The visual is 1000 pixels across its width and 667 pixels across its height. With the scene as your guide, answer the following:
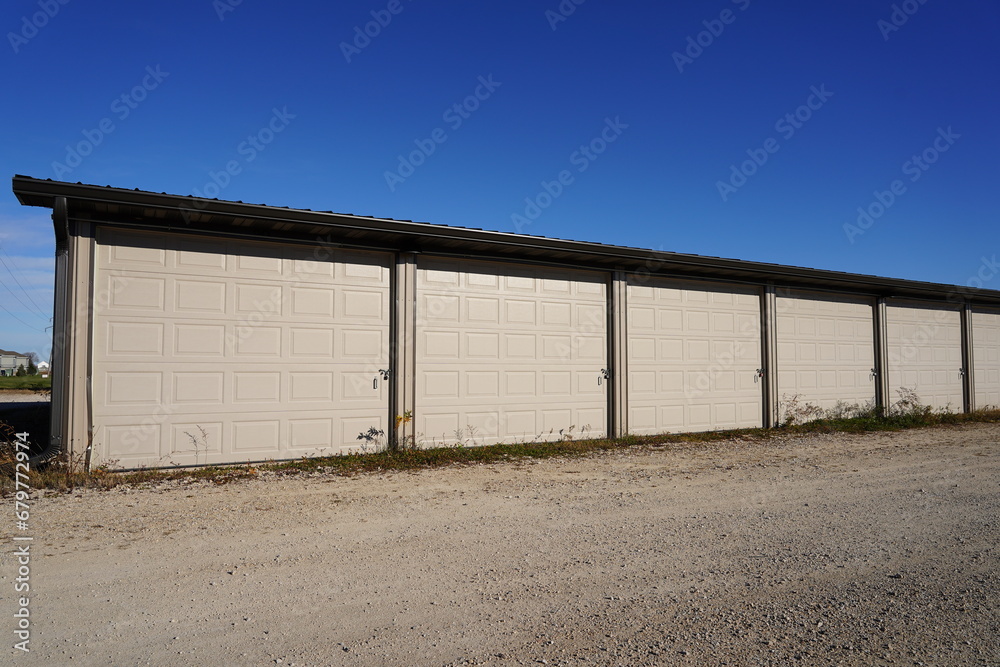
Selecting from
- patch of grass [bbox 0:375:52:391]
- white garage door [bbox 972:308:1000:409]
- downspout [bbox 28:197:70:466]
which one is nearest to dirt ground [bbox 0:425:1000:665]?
downspout [bbox 28:197:70:466]

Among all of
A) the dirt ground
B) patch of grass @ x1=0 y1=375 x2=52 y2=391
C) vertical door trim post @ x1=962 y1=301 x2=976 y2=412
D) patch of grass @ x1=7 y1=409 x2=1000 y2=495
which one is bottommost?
the dirt ground

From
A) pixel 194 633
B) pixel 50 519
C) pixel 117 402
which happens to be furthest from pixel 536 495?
pixel 117 402

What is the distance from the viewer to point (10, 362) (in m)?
60.2

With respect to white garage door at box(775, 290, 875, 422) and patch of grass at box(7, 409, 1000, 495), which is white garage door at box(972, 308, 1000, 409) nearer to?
white garage door at box(775, 290, 875, 422)

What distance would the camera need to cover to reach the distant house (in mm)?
58294

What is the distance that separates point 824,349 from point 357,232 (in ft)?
35.8

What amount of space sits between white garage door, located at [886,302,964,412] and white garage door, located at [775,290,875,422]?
0.87m

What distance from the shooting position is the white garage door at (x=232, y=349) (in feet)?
26.3

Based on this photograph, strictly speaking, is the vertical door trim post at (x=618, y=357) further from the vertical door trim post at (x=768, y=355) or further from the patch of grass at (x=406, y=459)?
the vertical door trim post at (x=768, y=355)

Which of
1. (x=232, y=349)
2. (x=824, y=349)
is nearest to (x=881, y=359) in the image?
(x=824, y=349)

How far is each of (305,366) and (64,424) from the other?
2893 mm

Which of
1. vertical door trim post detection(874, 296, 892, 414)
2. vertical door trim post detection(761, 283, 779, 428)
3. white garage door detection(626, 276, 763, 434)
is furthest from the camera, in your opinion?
vertical door trim post detection(874, 296, 892, 414)

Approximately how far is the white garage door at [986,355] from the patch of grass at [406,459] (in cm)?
490

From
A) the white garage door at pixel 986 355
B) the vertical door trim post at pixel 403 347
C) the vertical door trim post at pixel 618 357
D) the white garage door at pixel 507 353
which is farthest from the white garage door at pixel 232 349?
the white garage door at pixel 986 355
